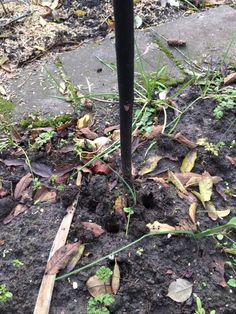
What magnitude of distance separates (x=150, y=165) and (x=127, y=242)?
1.21ft

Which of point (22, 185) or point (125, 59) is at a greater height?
point (125, 59)

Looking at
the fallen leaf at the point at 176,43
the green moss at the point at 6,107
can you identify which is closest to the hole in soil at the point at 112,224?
the green moss at the point at 6,107

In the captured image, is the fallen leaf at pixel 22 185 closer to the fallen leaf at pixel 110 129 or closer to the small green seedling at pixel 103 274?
the fallen leaf at pixel 110 129

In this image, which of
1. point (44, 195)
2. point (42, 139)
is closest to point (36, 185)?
point (44, 195)

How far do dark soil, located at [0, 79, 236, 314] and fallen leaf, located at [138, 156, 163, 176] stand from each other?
0.02m

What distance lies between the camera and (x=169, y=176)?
71.1 inches

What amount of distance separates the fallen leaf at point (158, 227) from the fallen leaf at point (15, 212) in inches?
18.7

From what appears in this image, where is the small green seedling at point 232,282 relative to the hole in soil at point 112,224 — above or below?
below

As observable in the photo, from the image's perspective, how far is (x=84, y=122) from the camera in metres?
2.02

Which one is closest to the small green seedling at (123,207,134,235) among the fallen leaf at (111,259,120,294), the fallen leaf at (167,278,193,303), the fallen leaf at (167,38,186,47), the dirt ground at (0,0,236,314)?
the dirt ground at (0,0,236,314)

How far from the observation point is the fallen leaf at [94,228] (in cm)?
163

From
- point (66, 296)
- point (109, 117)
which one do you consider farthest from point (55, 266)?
point (109, 117)

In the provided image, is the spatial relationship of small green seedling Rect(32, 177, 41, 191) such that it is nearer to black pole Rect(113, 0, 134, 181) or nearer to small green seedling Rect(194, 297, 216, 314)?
black pole Rect(113, 0, 134, 181)

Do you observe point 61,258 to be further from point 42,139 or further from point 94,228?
point 42,139
